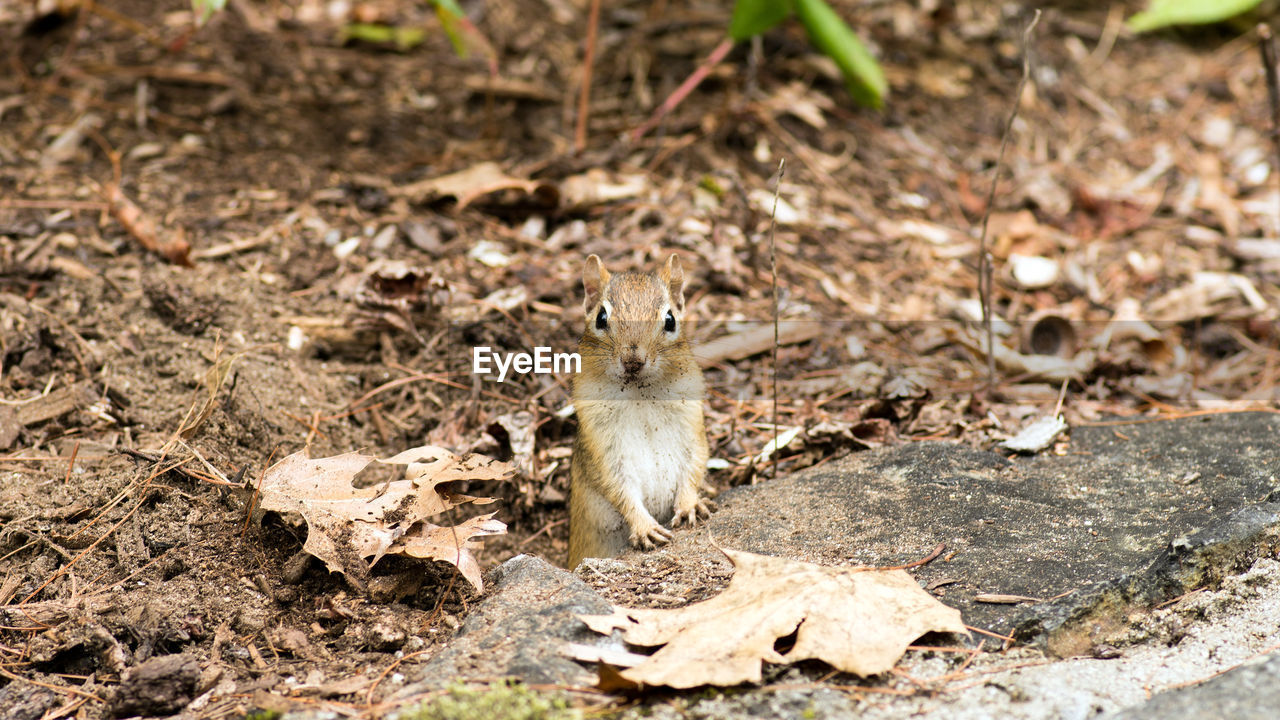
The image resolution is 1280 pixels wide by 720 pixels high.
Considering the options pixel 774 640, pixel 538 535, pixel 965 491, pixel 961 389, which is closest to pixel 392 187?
pixel 538 535

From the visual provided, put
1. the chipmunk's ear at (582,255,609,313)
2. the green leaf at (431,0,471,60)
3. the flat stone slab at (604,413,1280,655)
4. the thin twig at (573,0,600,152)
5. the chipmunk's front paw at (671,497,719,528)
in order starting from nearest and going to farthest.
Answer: the flat stone slab at (604,413,1280,655)
the chipmunk's front paw at (671,497,719,528)
the chipmunk's ear at (582,255,609,313)
the green leaf at (431,0,471,60)
the thin twig at (573,0,600,152)

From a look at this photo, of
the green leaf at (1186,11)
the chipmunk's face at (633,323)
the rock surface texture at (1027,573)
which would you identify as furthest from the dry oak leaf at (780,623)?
the green leaf at (1186,11)

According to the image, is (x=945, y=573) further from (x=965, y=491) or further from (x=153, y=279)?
(x=153, y=279)

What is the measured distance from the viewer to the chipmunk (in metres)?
3.48

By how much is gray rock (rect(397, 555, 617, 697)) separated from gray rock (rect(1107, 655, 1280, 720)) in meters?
1.12

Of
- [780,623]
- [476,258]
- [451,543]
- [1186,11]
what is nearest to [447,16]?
[476,258]

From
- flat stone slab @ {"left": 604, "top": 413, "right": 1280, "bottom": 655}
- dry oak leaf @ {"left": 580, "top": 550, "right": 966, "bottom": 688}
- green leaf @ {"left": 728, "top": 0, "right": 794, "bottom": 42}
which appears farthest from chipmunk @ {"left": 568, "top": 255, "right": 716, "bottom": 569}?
green leaf @ {"left": 728, "top": 0, "right": 794, "bottom": 42}

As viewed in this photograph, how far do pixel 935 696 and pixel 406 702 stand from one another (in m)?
1.10

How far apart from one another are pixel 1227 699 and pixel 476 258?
Answer: 3.65 m

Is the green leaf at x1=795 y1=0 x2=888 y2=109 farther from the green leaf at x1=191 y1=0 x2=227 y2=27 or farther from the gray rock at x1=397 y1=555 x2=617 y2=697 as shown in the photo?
the gray rock at x1=397 y1=555 x2=617 y2=697

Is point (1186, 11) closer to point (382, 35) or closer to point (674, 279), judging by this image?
point (674, 279)

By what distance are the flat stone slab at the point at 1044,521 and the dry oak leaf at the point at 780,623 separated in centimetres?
18

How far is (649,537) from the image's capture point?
331 cm

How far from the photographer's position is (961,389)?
4246 mm
